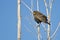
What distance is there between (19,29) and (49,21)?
977 millimetres

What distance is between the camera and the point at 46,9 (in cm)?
204

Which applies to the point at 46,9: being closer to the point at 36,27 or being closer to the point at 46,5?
the point at 46,5

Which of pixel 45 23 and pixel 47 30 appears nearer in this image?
pixel 47 30

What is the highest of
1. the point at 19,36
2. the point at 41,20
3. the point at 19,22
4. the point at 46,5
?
the point at 46,5

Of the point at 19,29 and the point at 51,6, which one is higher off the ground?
the point at 51,6

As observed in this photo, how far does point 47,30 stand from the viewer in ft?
6.45

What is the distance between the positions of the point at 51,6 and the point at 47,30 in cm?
30

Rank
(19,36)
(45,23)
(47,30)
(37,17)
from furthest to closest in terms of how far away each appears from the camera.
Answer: (37,17) < (45,23) < (47,30) < (19,36)

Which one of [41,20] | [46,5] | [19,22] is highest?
[46,5]

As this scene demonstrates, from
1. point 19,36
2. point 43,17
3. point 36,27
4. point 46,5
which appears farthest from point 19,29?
point 43,17

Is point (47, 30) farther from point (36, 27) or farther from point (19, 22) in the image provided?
point (19, 22)

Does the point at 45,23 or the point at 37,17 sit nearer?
the point at 45,23

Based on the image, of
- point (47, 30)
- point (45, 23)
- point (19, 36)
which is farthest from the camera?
point (45, 23)

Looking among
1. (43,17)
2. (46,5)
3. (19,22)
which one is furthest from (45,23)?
(19,22)
